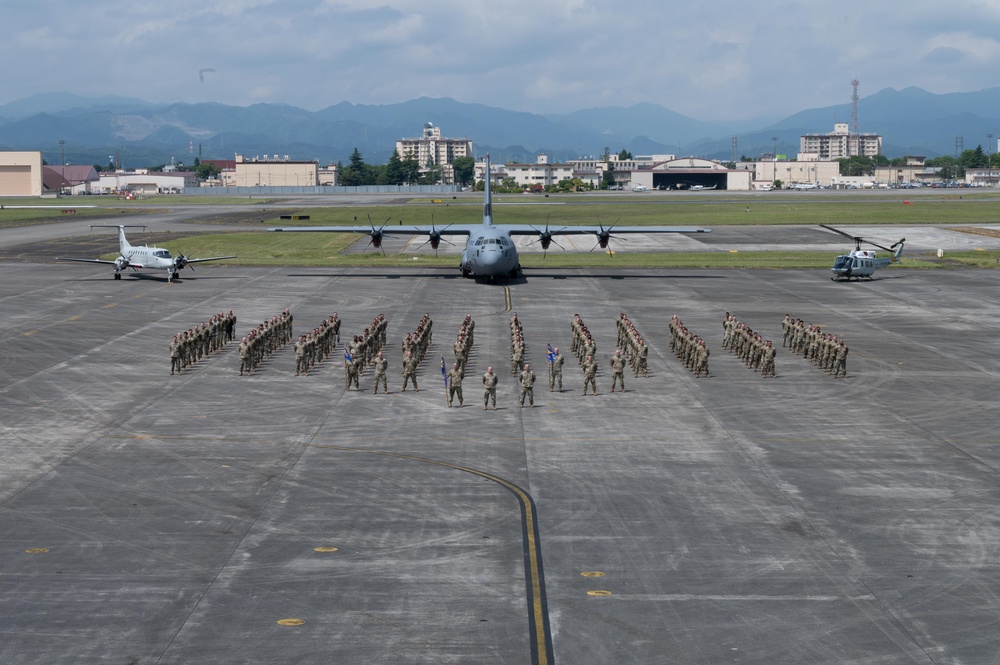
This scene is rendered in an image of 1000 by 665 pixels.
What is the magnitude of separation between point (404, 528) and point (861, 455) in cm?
1126

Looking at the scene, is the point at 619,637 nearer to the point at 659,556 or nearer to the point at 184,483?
the point at 659,556

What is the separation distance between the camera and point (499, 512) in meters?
20.1

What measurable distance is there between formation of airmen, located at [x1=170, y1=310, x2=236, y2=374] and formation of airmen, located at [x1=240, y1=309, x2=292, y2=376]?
135 cm

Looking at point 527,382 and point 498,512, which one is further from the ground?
point 527,382

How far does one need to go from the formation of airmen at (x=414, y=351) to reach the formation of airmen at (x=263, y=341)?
4966mm

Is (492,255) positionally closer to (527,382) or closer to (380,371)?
(380,371)

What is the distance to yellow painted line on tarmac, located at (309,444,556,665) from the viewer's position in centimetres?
1436

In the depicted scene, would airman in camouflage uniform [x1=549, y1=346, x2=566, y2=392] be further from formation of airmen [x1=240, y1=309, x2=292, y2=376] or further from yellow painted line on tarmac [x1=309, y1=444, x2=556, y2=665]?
formation of airmen [x1=240, y1=309, x2=292, y2=376]

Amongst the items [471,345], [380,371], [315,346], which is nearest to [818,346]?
[471,345]

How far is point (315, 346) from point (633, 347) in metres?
10.4

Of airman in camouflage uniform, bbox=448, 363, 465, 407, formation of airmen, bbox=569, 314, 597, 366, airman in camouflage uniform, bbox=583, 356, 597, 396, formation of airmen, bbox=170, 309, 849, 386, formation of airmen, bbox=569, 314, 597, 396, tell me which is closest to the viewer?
airman in camouflage uniform, bbox=448, 363, 465, 407

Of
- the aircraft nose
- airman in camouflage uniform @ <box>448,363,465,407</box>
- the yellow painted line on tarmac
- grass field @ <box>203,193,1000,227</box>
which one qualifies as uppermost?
grass field @ <box>203,193,1000,227</box>

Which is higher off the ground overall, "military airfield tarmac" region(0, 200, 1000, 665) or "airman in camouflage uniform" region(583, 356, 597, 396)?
"airman in camouflage uniform" region(583, 356, 597, 396)

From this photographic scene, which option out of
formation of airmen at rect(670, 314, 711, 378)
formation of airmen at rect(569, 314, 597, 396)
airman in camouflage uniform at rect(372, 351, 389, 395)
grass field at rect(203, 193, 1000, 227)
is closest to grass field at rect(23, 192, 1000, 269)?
grass field at rect(203, 193, 1000, 227)
